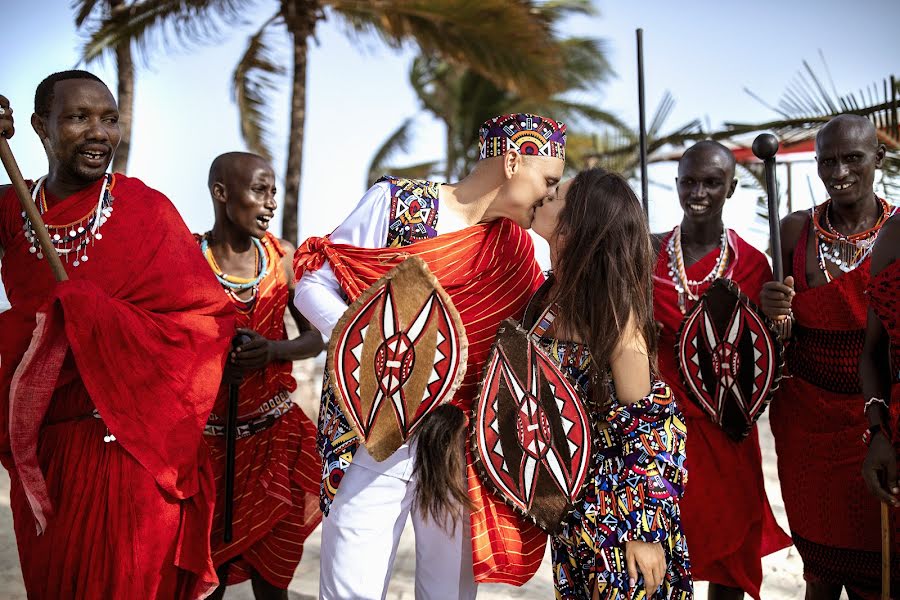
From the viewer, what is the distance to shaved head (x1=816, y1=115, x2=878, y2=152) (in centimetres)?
372

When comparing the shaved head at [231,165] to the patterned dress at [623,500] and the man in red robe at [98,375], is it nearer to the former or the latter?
the man in red robe at [98,375]

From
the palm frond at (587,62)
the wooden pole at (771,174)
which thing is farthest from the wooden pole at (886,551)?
the palm frond at (587,62)

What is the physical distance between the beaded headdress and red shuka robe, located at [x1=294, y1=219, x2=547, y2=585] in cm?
26

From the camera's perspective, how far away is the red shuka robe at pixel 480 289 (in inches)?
113

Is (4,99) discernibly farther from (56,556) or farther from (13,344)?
(56,556)

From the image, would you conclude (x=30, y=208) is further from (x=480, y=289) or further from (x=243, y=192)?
(x=480, y=289)

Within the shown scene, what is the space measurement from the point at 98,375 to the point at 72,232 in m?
0.51

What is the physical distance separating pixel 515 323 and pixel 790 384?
169cm

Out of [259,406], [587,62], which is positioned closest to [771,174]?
[259,406]

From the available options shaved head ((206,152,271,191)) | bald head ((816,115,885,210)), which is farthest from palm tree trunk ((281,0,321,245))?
bald head ((816,115,885,210))

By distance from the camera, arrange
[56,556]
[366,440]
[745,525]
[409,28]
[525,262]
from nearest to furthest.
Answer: [366,440] → [56,556] → [525,262] → [745,525] → [409,28]

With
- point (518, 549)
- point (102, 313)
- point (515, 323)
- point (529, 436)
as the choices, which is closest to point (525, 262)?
point (515, 323)

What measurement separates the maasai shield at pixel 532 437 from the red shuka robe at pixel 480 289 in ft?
0.30

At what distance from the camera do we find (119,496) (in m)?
3.08
